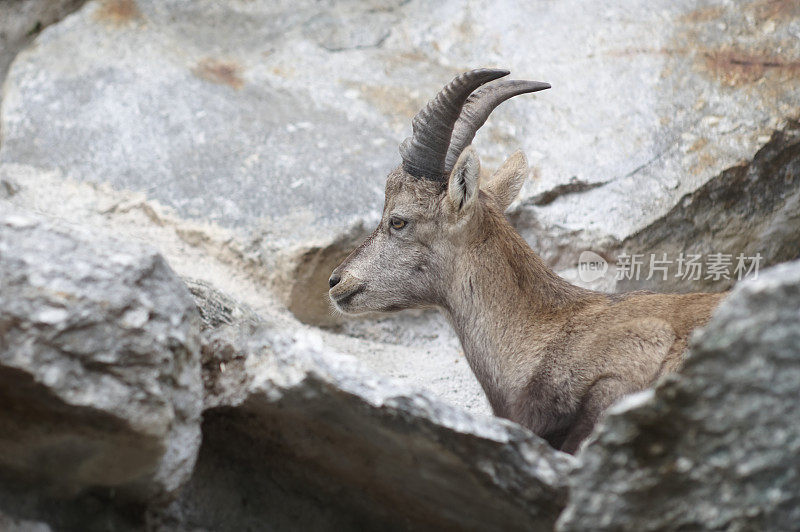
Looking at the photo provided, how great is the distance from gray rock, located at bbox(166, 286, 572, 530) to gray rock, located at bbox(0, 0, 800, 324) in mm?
2891

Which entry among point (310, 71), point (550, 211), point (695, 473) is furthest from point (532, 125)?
point (695, 473)

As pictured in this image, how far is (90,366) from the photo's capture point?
2938 millimetres

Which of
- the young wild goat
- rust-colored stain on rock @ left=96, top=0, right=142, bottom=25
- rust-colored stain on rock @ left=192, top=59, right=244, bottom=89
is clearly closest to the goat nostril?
the young wild goat

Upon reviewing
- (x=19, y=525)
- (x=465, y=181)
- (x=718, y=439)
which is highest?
(x=465, y=181)

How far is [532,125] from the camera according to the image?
7301 mm

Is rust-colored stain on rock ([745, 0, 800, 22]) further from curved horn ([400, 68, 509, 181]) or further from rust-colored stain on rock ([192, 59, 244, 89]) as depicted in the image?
rust-colored stain on rock ([192, 59, 244, 89])

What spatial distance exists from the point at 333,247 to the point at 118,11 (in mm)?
3581

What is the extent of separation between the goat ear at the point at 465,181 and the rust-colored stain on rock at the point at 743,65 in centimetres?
332

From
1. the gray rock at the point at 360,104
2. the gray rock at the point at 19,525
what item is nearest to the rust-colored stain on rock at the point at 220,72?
the gray rock at the point at 360,104

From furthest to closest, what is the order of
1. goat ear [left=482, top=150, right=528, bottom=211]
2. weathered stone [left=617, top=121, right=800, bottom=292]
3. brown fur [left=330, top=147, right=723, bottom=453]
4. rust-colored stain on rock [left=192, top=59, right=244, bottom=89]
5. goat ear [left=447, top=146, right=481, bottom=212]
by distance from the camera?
rust-colored stain on rock [left=192, top=59, right=244, bottom=89] → weathered stone [left=617, top=121, right=800, bottom=292] → goat ear [left=482, top=150, right=528, bottom=211] → goat ear [left=447, top=146, right=481, bottom=212] → brown fur [left=330, top=147, right=723, bottom=453]

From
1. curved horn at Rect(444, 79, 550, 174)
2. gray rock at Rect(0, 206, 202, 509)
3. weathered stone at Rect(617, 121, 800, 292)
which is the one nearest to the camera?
gray rock at Rect(0, 206, 202, 509)

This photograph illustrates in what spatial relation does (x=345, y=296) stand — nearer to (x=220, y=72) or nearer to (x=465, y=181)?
(x=465, y=181)

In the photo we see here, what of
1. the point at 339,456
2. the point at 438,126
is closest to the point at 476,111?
the point at 438,126

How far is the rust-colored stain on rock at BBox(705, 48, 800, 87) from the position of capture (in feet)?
22.6
